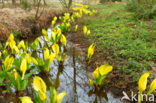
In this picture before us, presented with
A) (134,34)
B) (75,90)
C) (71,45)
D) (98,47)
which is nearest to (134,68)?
(75,90)

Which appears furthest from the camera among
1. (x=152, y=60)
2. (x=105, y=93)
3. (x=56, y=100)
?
(x=152, y=60)

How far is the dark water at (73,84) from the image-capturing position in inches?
82.2

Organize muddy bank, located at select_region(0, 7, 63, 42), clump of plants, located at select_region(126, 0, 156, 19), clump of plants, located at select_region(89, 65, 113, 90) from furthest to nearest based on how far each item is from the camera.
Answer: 1. clump of plants, located at select_region(126, 0, 156, 19)
2. muddy bank, located at select_region(0, 7, 63, 42)
3. clump of plants, located at select_region(89, 65, 113, 90)

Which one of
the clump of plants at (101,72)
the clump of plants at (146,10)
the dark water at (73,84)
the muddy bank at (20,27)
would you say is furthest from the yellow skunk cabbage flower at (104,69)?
the clump of plants at (146,10)

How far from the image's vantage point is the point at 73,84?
2.46m

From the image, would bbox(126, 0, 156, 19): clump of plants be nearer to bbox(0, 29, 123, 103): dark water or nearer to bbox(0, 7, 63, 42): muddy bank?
bbox(0, 29, 123, 103): dark water

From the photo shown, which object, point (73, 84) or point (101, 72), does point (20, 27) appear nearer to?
point (73, 84)

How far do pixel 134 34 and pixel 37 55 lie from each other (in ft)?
8.99

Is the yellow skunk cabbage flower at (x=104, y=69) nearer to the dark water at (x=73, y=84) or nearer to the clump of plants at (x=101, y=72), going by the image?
the clump of plants at (x=101, y=72)

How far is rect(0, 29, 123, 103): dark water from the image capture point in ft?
6.85

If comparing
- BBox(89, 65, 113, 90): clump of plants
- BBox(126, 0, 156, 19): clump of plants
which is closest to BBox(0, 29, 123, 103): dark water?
BBox(89, 65, 113, 90): clump of plants

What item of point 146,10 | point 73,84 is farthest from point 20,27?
point 146,10

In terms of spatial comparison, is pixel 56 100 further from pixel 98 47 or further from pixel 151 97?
pixel 98 47

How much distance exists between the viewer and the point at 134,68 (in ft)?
8.34
